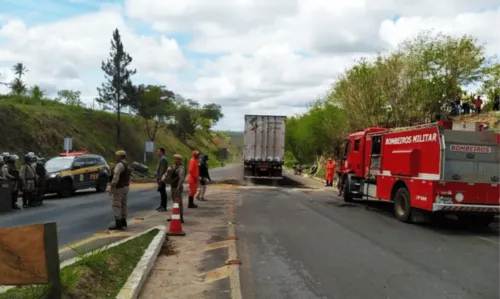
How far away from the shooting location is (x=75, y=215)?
46.9ft

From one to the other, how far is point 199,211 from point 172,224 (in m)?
4.47

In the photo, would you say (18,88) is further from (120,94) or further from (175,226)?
(175,226)

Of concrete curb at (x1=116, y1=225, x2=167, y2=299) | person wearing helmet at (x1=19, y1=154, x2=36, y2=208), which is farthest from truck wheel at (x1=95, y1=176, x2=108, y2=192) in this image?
concrete curb at (x1=116, y1=225, x2=167, y2=299)

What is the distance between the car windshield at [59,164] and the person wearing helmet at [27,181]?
13.6ft

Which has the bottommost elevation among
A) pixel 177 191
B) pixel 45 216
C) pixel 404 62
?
pixel 45 216

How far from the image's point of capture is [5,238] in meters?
4.48

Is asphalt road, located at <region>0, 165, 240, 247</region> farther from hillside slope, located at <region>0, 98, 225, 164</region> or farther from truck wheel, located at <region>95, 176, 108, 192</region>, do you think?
hillside slope, located at <region>0, 98, 225, 164</region>

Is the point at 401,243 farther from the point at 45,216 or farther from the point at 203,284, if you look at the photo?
the point at 45,216

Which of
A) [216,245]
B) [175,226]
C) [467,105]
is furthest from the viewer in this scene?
[467,105]

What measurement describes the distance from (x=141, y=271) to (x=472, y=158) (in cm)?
939

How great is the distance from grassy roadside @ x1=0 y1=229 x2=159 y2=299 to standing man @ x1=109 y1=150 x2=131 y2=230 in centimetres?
290

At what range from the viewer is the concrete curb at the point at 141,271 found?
5954 mm

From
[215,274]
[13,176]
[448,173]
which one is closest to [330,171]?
[448,173]

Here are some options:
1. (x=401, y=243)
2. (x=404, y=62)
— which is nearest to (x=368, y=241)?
(x=401, y=243)
